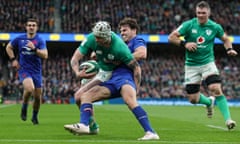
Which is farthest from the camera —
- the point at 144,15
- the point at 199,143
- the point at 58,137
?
the point at 144,15

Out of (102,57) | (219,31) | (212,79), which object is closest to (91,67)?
(102,57)

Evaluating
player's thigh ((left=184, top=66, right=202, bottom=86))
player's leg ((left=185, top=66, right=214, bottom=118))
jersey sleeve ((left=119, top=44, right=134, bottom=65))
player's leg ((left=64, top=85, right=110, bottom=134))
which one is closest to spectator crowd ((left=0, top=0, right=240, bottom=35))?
player's leg ((left=185, top=66, right=214, bottom=118))

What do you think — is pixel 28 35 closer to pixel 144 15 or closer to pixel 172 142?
pixel 172 142

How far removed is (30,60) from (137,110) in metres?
5.84

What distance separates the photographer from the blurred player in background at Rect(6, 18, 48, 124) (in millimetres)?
15055

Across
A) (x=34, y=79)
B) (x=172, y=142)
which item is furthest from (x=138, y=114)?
(x=34, y=79)

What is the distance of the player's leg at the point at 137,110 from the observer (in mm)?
9961

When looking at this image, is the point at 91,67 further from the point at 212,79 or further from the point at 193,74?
the point at 193,74

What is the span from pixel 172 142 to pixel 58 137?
208 cm

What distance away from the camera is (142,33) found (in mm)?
42531

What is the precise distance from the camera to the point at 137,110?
1015 centimetres

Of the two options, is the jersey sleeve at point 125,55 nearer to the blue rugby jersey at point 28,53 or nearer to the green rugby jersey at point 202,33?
the green rugby jersey at point 202,33

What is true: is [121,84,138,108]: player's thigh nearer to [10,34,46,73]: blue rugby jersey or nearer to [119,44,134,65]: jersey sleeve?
[119,44,134,65]: jersey sleeve

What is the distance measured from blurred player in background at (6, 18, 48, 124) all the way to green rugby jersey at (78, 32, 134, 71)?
14.9ft
